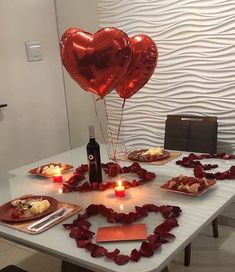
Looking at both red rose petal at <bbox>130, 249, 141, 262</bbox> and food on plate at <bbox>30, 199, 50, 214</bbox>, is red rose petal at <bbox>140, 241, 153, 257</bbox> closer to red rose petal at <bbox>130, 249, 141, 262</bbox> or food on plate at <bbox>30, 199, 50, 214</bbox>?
red rose petal at <bbox>130, 249, 141, 262</bbox>

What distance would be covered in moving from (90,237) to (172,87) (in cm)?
181

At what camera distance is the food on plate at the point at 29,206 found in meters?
1.53

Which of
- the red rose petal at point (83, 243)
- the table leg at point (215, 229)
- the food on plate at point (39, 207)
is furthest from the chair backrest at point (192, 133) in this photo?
the red rose petal at point (83, 243)

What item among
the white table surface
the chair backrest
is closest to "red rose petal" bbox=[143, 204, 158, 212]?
the white table surface

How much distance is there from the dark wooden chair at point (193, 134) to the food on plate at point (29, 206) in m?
1.27

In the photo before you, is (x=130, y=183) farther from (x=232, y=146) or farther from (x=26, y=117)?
(x=26, y=117)

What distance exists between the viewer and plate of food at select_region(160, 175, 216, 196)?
161cm

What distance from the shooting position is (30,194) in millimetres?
1808

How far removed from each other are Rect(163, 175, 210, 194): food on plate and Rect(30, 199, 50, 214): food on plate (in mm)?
524

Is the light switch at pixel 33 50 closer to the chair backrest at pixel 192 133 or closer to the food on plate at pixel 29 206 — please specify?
the chair backrest at pixel 192 133

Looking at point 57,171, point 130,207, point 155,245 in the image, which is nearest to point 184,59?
point 57,171

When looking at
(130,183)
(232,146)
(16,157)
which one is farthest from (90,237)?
(16,157)

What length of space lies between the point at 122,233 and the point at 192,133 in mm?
1381

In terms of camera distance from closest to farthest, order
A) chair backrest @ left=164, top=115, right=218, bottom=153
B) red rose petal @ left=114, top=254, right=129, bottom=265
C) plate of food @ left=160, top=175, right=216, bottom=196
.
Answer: red rose petal @ left=114, top=254, right=129, bottom=265
plate of food @ left=160, top=175, right=216, bottom=196
chair backrest @ left=164, top=115, right=218, bottom=153
